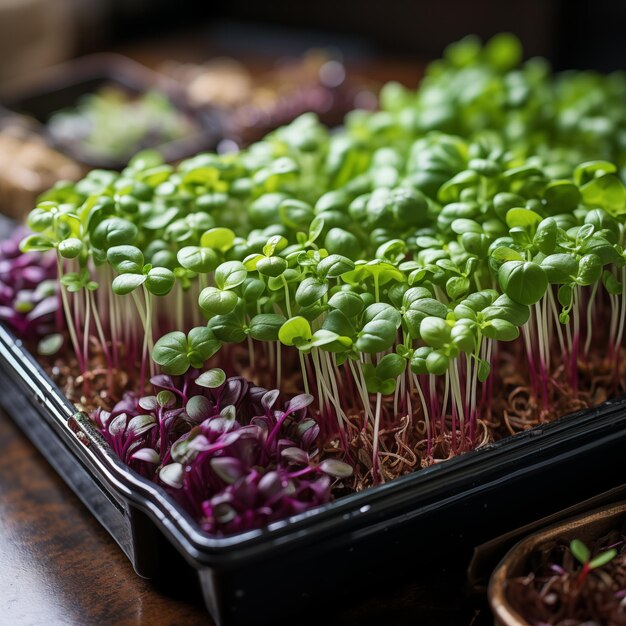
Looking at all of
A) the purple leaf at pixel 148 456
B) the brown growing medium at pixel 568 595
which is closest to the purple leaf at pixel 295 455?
the purple leaf at pixel 148 456

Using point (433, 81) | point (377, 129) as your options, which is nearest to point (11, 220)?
Answer: point (377, 129)

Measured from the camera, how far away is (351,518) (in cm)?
91

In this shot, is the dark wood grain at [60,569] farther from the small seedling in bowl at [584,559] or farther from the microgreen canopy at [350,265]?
the small seedling in bowl at [584,559]

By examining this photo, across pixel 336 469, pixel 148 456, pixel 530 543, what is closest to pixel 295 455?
pixel 336 469

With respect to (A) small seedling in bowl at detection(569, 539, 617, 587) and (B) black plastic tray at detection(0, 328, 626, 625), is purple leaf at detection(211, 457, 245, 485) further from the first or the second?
(A) small seedling in bowl at detection(569, 539, 617, 587)

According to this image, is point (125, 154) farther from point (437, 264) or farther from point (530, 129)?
point (437, 264)

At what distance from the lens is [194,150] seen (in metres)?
1.89

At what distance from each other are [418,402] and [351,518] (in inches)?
10.6

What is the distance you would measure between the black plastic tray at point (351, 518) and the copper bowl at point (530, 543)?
0.21 feet

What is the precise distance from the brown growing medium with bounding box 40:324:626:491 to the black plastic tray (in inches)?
3.1

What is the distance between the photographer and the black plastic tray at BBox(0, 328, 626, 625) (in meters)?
0.89

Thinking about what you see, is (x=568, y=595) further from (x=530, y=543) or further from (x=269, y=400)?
(x=269, y=400)

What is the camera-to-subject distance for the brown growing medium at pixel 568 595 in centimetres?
90

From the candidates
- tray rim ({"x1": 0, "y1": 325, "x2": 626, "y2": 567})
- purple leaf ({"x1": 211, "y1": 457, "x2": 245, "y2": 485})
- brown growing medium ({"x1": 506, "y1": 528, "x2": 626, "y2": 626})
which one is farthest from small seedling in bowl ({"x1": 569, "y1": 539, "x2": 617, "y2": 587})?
purple leaf ({"x1": 211, "y1": 457, "x2": 245, "y2": 485})
